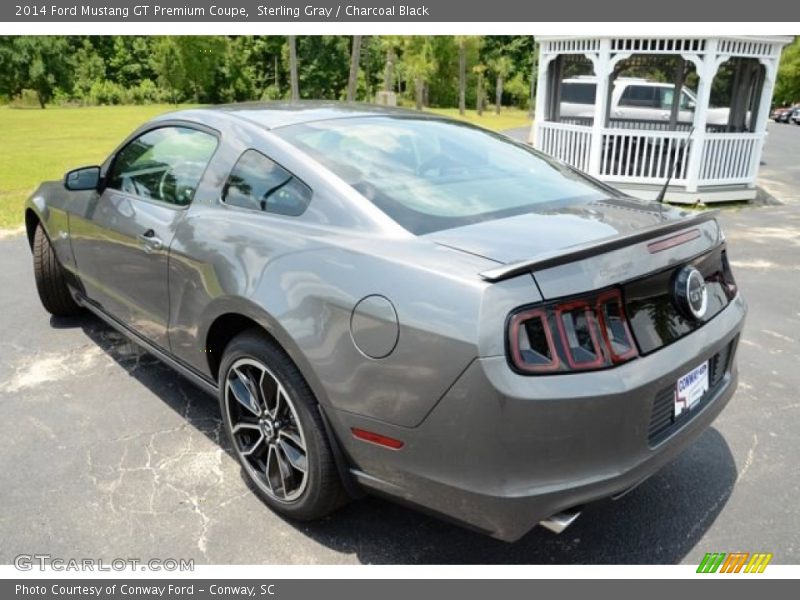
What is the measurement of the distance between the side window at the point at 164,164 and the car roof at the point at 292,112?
0.13 metres

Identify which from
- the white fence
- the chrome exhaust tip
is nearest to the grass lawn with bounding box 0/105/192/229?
the chrome exhaust tip

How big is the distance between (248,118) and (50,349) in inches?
94.8

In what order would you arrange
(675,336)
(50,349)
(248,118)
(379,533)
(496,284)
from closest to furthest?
(496,284)
(675,336)
(379,533)
(248,118)
(50,349)

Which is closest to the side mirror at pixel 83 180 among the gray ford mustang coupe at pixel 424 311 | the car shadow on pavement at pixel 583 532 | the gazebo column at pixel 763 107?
the gray ford mustang coupe at pixel 424 311

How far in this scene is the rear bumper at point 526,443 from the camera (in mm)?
1889

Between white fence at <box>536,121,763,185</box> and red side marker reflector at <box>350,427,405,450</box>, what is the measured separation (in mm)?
9522

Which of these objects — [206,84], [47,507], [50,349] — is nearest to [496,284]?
[47,507]

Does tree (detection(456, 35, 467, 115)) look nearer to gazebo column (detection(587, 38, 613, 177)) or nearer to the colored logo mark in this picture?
gazebo column (detection(587, 38, 613, 177))

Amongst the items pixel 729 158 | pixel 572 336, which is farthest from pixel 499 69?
pixel 572 336

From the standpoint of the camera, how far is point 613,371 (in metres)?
1.97

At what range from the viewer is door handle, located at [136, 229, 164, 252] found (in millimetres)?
3094

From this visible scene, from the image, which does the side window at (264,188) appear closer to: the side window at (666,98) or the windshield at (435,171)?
the windshield at (435,171)
